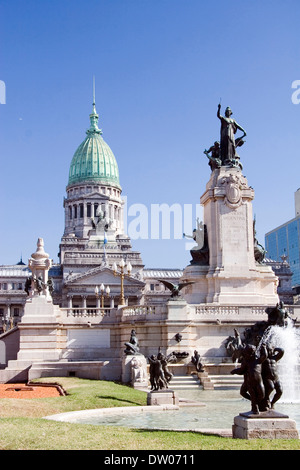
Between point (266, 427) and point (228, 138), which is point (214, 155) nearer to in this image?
point (228, 138)

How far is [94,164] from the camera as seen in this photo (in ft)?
479

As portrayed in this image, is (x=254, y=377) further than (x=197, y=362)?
No

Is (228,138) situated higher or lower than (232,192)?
higher

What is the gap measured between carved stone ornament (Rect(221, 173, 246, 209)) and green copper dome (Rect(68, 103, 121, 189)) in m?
106

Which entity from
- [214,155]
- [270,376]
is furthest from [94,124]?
[270,376]

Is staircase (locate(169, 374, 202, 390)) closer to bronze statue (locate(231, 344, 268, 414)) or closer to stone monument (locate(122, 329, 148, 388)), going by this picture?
stone monument (locate(122, 329, 148, 388))

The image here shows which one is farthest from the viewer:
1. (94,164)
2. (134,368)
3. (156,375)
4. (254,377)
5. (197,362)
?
(94,164)

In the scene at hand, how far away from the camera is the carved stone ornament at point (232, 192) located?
1555 inches

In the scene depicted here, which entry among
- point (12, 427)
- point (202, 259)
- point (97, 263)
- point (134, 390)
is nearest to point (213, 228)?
point (202, 259)

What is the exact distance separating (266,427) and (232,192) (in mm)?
26978

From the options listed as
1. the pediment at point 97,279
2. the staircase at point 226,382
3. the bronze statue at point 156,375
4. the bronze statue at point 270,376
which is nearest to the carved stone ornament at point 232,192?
the staircase at point 226,382

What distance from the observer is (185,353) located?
32.3 m

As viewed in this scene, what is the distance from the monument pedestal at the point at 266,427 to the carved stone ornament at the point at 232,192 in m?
26.4

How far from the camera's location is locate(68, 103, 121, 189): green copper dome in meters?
145
